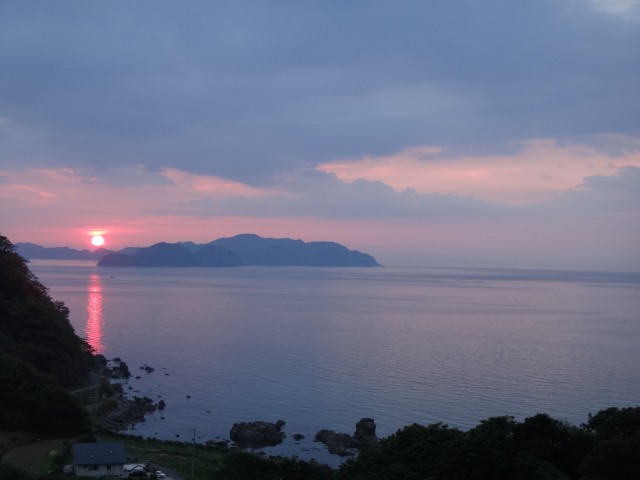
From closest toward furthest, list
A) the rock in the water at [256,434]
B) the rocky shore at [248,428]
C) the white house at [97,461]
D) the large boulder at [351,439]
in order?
A: the white house at [97,461]
the large boulder at [351,439]
the rocky shore at [248,428]
the rock in the water at [256,434]

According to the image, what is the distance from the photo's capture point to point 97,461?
58.1 ft

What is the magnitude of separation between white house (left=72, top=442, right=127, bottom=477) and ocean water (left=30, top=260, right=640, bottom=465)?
6.72 metres

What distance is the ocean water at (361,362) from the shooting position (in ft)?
90.5

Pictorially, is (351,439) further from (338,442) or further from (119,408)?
(119,408)

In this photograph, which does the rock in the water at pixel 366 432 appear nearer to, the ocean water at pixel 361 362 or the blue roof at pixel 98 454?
the ocean water at pixel 361 362

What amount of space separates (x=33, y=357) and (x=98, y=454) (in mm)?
14412

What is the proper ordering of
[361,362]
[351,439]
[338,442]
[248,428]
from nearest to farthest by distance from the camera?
1. [338,442]
2. [351,439]
3. [248,428]
4. [361,362]

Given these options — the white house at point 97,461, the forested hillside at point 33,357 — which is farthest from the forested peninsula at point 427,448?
the white house at point 97,461

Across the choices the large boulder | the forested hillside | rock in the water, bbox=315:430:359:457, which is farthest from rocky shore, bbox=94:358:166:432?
the large boulder

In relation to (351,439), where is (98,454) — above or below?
above

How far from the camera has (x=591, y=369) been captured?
36.3 metres

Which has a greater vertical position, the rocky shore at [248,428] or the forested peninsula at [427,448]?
the forested peninsula at [427,448]

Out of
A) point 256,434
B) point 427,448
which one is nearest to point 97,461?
point 256,434

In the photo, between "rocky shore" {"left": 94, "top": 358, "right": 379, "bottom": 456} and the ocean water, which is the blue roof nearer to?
"rocky shore" {"left": 94, "top": 358, "right": 379, "bottom": 456}
